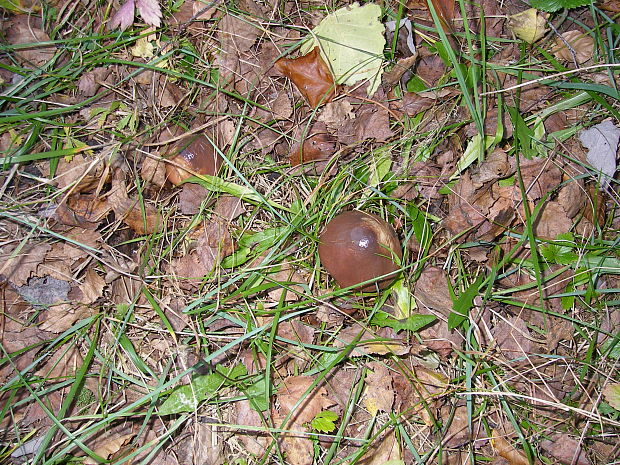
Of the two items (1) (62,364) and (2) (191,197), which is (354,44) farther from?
(1) (62,364)

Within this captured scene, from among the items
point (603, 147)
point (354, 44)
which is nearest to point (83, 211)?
point (354, 44)

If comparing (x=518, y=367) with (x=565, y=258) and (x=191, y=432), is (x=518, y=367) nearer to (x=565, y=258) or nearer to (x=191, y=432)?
(x=565, y=258)

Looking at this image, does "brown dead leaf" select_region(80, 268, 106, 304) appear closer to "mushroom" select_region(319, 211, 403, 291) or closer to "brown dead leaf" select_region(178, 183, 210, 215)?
"brown dead leaf" select_region(178, 183, 210, 215)

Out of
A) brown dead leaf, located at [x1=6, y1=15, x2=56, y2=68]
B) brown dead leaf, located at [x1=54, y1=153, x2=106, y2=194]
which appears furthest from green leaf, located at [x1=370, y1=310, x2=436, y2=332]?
brown dead leaf, located at [x1=6, y1=15, x2=56, y2=68]

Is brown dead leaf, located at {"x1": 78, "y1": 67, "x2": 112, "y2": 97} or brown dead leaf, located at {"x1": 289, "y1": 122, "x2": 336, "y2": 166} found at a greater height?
brown dead leaf, located at {"x1": 78, "y1": 67, "x2": 112, "y2": 97}

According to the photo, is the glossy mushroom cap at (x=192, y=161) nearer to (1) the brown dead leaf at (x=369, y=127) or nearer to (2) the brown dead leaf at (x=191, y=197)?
(2) the brown dead leaf at (x=191, y=197)

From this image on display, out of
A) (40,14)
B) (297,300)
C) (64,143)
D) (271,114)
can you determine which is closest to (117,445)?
(297,300)
